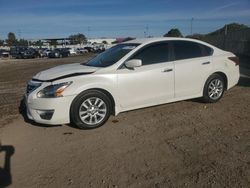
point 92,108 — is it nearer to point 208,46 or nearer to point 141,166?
point 141,166

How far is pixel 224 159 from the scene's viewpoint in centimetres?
466

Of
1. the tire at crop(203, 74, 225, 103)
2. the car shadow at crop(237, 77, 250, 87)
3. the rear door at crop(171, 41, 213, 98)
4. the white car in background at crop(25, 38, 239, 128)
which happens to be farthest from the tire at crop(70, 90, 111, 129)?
the car shadow at crop(237, 77, 250, 87)

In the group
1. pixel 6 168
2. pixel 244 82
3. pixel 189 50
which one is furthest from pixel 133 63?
pixel 244 82

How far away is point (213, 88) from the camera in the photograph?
7844 mm

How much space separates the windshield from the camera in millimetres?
6832

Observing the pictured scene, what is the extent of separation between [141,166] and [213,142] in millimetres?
1456

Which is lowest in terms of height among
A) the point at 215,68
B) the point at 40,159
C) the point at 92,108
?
the point at 40,159

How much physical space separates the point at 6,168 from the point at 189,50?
466cm

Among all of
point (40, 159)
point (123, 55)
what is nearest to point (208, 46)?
point (123, 55)

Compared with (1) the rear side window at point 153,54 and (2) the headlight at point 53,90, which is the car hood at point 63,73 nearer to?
(2) the headlight at point 53,90

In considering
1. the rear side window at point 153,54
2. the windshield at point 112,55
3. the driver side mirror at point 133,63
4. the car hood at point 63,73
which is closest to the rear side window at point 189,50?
the rear side window at point 153,54

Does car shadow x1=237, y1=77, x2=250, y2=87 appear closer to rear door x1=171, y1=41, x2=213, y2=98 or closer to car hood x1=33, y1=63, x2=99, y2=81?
rear door x1=171, y1=41, x2=213, y2=98

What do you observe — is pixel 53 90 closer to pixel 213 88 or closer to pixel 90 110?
pixel 90 110

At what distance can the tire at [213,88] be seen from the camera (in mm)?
7707
